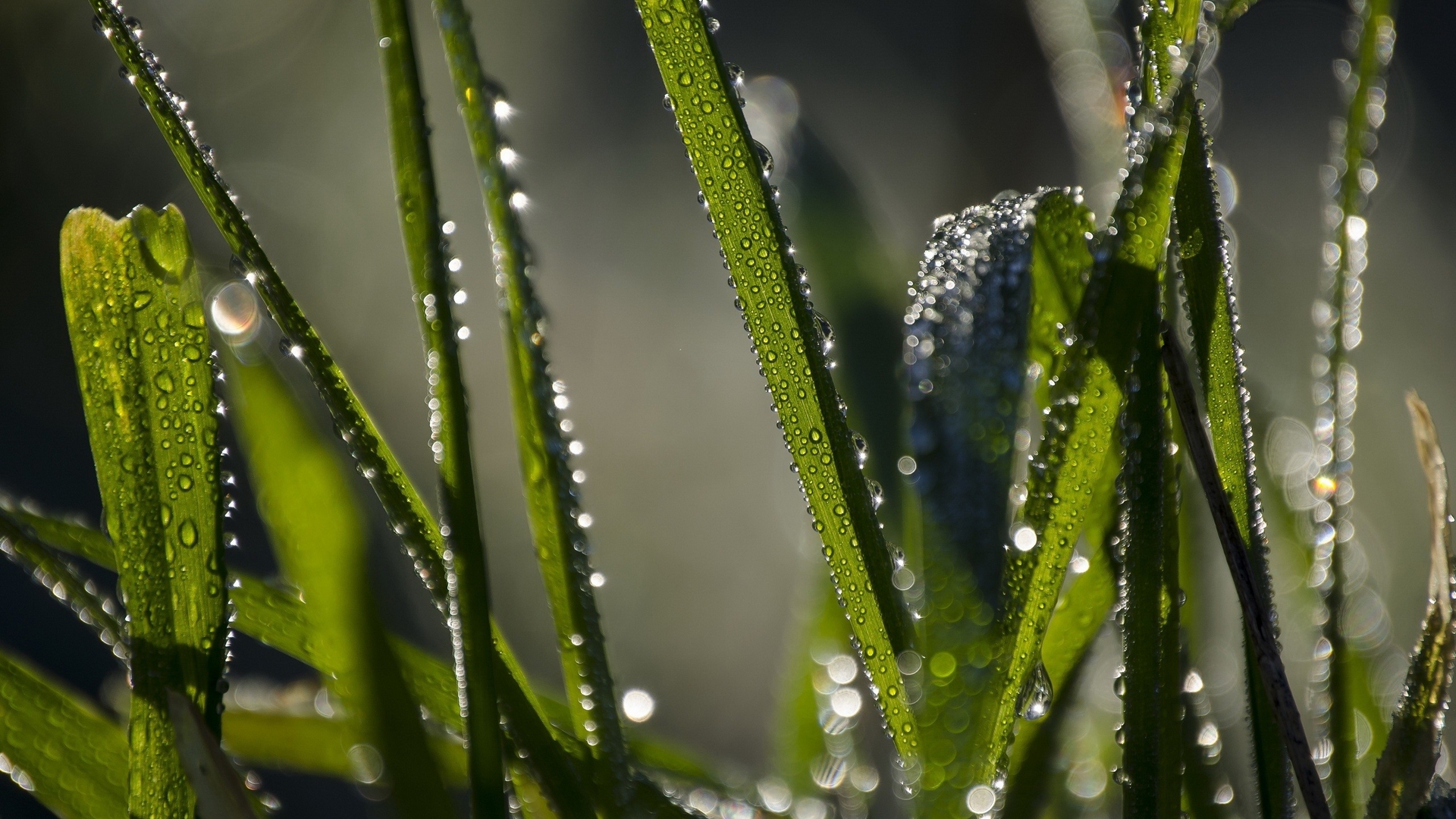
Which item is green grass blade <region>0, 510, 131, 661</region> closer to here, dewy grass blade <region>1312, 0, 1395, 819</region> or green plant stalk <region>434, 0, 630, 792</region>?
green plant stalk <region>434, 0, 630, 792</region>

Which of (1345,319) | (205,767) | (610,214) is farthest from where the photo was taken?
(610,214)

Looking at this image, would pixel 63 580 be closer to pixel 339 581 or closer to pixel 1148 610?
pixel 339 581

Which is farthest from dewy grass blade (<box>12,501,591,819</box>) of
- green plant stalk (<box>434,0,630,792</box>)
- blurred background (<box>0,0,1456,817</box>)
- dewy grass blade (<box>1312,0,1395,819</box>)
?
blurred background (<box>0,0,1456,817</box>)

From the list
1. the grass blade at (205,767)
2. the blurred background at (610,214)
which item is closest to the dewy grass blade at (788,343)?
the grass blade at (205,767)

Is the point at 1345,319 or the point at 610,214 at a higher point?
the point at 610,214

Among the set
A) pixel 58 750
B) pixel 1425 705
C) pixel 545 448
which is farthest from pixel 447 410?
pixel 1425 705

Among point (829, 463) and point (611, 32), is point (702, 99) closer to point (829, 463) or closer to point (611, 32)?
point (829, 463)

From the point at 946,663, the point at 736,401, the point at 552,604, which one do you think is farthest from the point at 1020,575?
the point at 736,401
